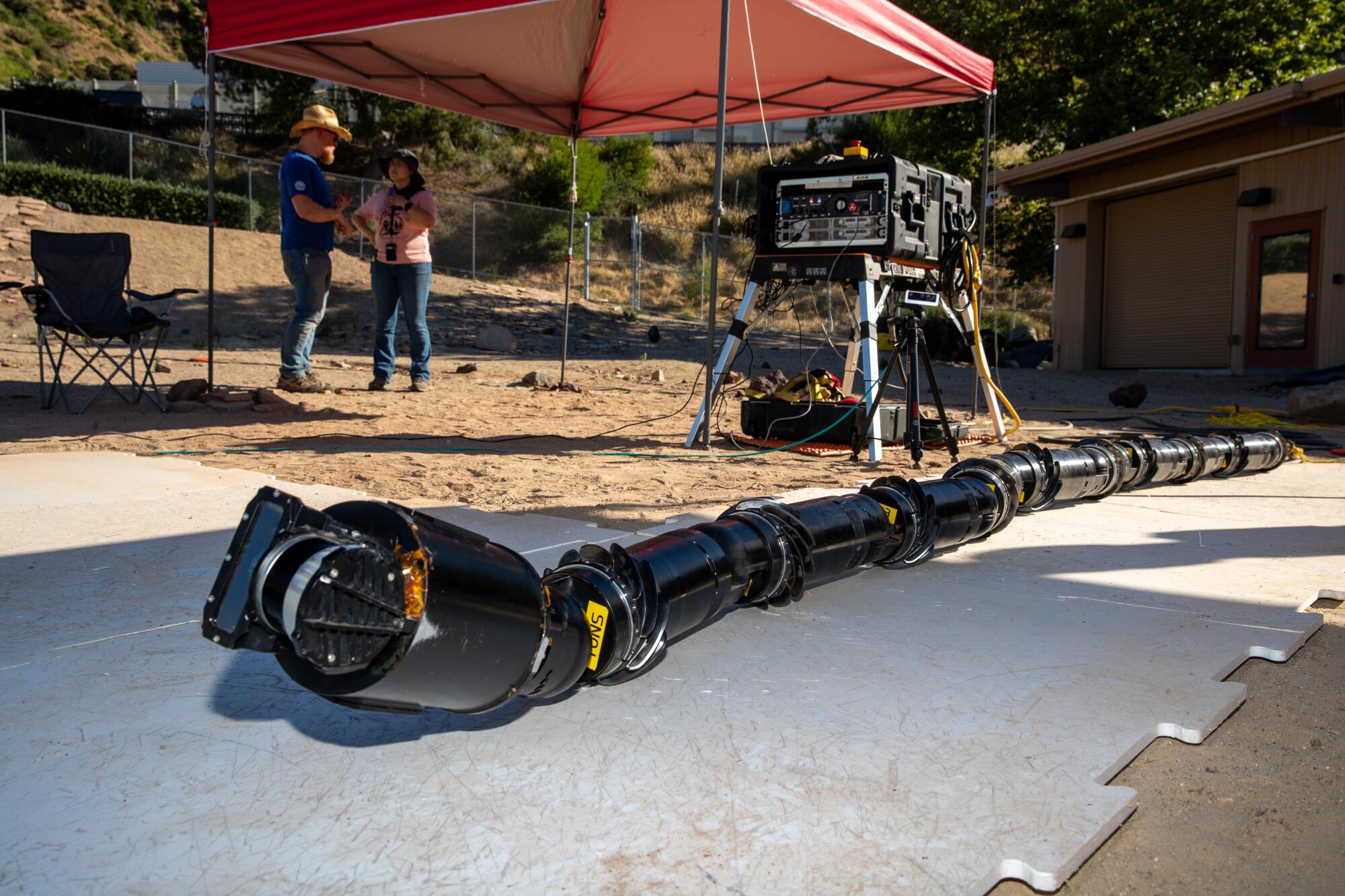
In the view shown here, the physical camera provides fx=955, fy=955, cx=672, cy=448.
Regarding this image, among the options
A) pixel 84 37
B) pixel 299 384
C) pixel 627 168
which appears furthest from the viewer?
pixel 84 37

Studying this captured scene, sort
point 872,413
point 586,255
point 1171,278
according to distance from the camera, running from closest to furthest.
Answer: point 872,413, point 1171,278, point 586,255

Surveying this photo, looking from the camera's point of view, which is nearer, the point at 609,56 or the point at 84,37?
the point at 609,56

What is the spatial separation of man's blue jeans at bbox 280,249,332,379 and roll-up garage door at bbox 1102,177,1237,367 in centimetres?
1177

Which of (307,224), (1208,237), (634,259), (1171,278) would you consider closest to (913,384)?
(307,224)

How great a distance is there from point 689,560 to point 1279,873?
1.11 meters

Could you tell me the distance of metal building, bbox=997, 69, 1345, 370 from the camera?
1133cm

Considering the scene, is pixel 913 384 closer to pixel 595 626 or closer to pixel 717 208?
pixel 717 208

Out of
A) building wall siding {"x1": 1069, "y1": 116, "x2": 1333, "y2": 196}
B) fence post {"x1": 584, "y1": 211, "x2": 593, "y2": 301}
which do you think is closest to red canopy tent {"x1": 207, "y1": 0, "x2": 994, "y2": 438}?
building wall siding {"x1": 1069, "y1": 116, "x2": 1333, "y2": 196}

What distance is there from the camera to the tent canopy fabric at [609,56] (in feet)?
17.6

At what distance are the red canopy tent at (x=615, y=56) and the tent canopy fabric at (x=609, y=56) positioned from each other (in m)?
0.01

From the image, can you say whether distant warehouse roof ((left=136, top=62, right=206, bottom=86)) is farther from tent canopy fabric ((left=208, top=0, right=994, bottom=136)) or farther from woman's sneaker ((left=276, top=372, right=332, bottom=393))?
woman's sneaker ((left=276, top=372, right=332, bottom=393))

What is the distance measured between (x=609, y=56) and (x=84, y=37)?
59773 mm

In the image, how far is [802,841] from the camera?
4.41ft

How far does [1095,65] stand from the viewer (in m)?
17.7
